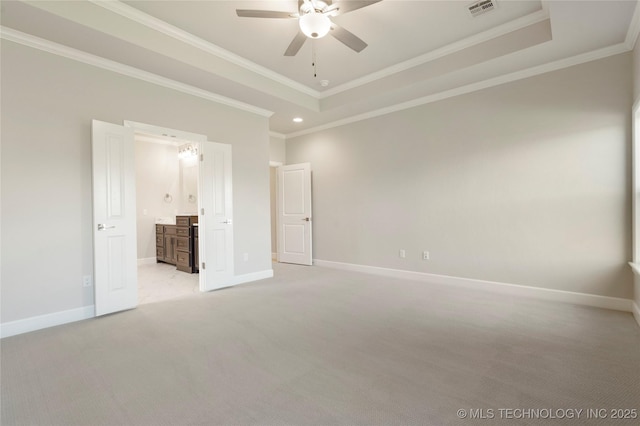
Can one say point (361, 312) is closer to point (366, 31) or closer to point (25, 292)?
point (366, 31)

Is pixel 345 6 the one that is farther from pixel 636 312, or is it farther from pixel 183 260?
pixel 183 260

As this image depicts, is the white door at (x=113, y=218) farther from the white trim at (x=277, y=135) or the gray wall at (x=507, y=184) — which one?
the gray wall at (x=507, y=184)

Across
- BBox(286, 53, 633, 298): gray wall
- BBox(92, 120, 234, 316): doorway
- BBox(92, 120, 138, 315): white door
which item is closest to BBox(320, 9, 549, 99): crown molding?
BBox(286, 53, 633, 298): gray wall

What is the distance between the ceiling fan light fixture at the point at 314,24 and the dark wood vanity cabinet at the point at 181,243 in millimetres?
4057

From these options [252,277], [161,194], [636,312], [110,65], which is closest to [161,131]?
[110,65]

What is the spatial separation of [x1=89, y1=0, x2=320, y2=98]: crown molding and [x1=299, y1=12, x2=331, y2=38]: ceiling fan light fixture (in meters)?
1.58

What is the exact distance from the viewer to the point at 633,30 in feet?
9.97

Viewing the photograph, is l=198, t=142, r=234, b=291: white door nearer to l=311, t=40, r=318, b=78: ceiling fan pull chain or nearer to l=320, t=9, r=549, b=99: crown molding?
l=311, t=40, r=318, b=78: ceiling fan pull chain

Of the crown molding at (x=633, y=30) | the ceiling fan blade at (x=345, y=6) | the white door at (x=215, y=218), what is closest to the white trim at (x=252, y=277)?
the white door at (x=215, y=218)

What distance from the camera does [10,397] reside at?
1.93 m

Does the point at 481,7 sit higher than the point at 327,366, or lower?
higher

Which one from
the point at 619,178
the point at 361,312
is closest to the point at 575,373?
the point at 361,312

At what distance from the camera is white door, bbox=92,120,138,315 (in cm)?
337

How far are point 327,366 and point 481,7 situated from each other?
11.7 feet
